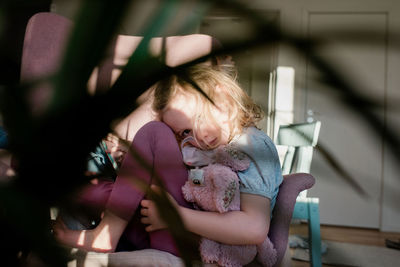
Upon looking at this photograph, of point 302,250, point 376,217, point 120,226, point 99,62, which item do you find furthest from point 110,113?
point 376,217

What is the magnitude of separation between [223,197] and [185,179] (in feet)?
0.44

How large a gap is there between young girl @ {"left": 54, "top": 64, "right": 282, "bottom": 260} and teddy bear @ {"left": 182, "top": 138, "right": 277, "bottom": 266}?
25mm

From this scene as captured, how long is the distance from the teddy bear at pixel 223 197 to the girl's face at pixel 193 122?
102 mm

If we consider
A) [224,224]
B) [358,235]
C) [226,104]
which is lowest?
[358,235]

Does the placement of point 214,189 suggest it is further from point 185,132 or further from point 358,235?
point 358,235

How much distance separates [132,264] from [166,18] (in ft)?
2.04

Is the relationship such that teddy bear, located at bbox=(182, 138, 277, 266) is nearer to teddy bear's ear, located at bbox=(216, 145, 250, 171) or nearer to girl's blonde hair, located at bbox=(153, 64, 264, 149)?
teddy bear's ear, located at bbox=(216, 145, 250, 171)

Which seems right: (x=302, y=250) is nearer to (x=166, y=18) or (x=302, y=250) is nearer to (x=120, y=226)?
(x=120, y=226)

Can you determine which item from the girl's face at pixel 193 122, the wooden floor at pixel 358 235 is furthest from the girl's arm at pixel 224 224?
the wooden floor at pixel 358 235

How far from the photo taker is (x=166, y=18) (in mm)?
139

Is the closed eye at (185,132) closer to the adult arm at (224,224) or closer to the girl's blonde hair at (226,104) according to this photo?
the girl's blonde hair at (226,104)

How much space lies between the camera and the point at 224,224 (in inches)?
33.7

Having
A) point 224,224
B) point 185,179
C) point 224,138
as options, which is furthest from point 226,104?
point 224,224

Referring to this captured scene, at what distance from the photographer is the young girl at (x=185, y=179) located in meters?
0.82
